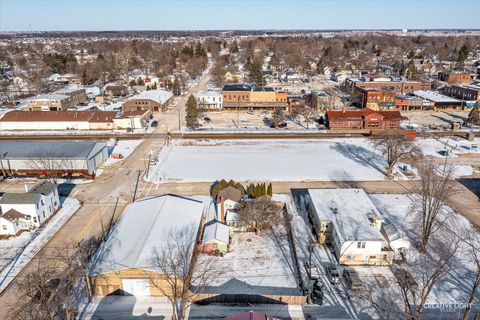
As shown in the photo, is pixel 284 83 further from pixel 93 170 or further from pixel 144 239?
pixel 144 239

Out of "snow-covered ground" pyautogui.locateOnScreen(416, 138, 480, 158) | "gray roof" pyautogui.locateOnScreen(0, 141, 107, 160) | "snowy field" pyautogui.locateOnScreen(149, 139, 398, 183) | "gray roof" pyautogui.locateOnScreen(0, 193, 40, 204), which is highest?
"gray roof" pyautogui.locateOnScreen(0, 141, 107, 160)

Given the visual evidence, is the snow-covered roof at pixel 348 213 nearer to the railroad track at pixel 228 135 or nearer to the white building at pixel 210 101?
the railroad track at pixel 228 135

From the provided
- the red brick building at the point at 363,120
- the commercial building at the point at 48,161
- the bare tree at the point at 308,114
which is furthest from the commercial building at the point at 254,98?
the commercial building at the point at 48,161

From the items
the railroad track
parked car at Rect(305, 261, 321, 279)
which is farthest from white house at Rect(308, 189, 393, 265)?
the railroad track

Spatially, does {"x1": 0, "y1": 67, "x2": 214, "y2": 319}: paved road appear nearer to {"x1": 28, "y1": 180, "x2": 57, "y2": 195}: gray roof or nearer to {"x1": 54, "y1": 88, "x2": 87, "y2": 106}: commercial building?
{"x1": 28, "y1": 180, "x2": 57, "y2": 195}: gray roof

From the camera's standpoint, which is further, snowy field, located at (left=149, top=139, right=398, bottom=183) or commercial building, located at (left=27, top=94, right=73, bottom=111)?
commercial building, located at (left=27, top=94, right=73, bottom=111)

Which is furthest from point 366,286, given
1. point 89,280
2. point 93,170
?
point 93,170
